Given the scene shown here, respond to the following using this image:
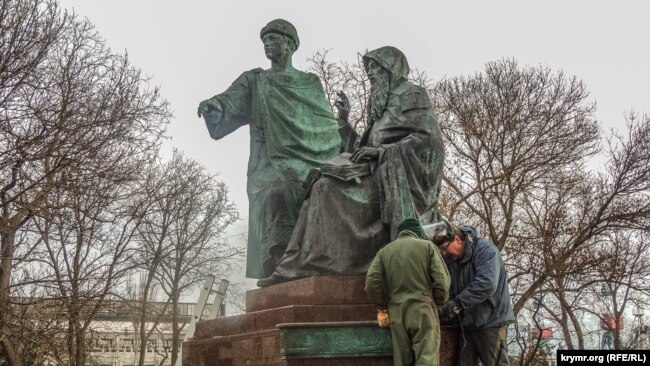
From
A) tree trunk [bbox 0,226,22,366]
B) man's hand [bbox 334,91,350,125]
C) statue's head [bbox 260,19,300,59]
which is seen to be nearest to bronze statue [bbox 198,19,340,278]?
statue's head [bbox 260,19,300,59]

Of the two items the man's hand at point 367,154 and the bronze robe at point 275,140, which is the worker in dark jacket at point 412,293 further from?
the bronze robe at point 275,140

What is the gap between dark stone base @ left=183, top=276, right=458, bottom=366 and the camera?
4953 mm

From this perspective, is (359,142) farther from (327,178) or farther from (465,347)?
(465,347)

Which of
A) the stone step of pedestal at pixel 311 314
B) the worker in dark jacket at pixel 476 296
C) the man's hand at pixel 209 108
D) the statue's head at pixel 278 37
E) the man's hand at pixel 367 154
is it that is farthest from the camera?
the statue's head at pixel 278 37

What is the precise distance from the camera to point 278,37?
7453mm

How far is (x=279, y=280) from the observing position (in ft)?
19.4

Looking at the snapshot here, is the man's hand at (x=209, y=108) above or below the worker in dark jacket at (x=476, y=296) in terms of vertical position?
above

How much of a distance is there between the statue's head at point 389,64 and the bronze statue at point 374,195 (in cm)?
12

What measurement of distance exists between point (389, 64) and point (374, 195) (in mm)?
1246

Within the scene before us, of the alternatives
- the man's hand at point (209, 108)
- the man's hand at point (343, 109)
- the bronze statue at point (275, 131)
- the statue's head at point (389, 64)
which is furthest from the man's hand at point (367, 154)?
the man's hand at point (209, 108)

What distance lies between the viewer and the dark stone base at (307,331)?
16.3ft

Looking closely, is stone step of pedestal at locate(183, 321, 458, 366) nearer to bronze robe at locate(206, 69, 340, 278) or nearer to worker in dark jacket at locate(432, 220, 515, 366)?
worker in dark jacket at locate(432, 220, 515, 366)

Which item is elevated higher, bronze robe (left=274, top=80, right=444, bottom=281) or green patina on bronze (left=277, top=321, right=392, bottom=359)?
bronze robe (left=274, top=80, right=444, bottom=281)

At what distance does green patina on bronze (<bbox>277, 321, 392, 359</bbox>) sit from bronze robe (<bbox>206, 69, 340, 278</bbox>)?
170 centimetres
